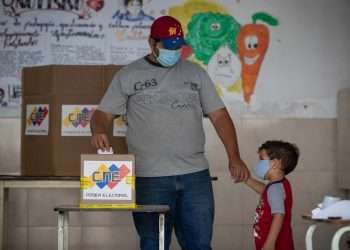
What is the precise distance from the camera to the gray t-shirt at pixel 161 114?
4555mm

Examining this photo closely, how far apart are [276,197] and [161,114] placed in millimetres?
752

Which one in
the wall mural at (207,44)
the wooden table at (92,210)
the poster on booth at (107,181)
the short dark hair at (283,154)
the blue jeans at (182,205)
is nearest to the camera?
the wooden table at (92,210)

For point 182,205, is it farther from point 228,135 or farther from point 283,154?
point 283,154

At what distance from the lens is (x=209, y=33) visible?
20.7 ft

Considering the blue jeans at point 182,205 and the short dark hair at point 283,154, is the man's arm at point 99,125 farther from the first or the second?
the short dark hair at point 283,154

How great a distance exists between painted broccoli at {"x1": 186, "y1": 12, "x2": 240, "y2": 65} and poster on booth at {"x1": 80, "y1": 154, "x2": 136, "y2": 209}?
225 centimetres

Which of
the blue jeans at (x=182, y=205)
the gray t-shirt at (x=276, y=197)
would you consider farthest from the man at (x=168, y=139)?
the gray t-shirt at (x=276, y=197)

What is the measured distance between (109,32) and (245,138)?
123 cm

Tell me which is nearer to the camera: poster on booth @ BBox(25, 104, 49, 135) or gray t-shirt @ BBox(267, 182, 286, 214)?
gray t-shirt @ BBox(267, 182, 286, 214)

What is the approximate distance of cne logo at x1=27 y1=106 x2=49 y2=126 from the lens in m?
5.60

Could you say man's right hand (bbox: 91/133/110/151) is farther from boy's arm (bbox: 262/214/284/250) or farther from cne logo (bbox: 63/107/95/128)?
cne logo (bbox: 63/107/95/128)

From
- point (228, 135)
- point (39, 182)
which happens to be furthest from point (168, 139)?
point (39, 182)

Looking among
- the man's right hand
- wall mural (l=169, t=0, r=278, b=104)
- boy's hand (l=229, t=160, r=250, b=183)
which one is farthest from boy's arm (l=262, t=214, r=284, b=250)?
wall mural (l=169, t=0, r=278, b=104)

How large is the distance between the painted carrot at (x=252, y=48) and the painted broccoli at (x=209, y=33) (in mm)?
56
